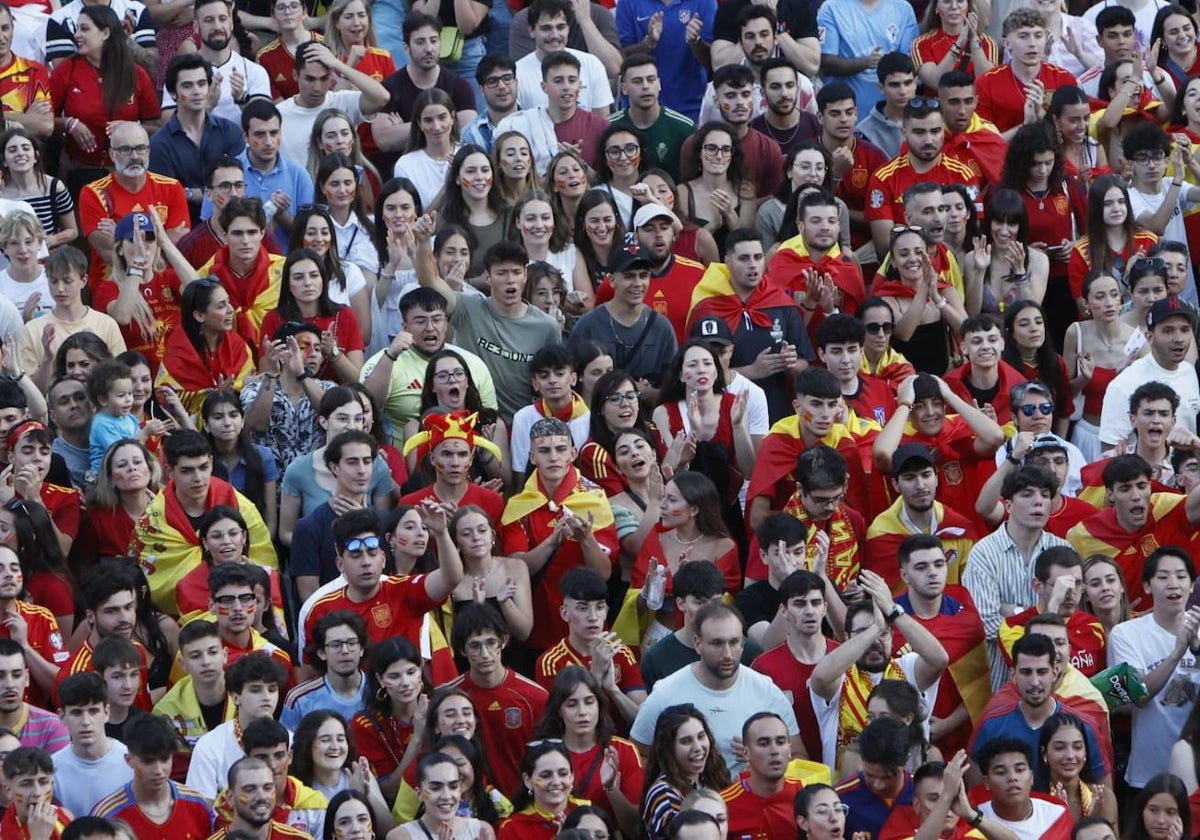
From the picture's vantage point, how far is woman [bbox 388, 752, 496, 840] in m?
11.3

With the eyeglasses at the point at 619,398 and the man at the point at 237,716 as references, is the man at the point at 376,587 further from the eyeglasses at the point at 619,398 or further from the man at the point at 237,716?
the eyeglasses at the point at 619,398

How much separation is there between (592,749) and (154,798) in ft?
5.93

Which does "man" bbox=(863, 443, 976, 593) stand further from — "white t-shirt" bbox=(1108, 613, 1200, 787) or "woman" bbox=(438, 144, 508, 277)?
"woman" bbox=(438, 144, 508, 277)

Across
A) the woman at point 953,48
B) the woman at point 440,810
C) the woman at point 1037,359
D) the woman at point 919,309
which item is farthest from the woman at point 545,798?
the woman at point 953,48

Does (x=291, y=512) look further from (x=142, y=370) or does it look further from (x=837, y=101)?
(x=837, y=101)

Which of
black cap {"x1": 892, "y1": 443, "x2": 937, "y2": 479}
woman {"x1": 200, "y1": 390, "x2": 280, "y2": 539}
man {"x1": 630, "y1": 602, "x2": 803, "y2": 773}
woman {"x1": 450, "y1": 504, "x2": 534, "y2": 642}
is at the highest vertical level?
black cap {"x1": 892, "y1": 443, "x2": 937, "y2": 479}

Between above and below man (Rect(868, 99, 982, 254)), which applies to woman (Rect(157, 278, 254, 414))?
below

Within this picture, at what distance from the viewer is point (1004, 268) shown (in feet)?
50.1

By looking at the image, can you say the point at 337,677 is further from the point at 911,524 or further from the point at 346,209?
the point at 346,209

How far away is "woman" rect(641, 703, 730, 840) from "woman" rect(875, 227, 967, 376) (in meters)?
3.71

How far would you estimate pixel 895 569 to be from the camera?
13.0 m

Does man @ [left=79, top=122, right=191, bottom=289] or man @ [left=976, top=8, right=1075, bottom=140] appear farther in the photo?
man @ [left=976, top=8, right=1075, bottom=140]

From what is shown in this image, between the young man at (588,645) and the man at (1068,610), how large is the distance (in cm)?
164

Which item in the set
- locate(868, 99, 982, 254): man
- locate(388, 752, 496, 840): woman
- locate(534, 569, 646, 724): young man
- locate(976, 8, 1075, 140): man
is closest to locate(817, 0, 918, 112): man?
locate(976, 8, 1075, 140): man
